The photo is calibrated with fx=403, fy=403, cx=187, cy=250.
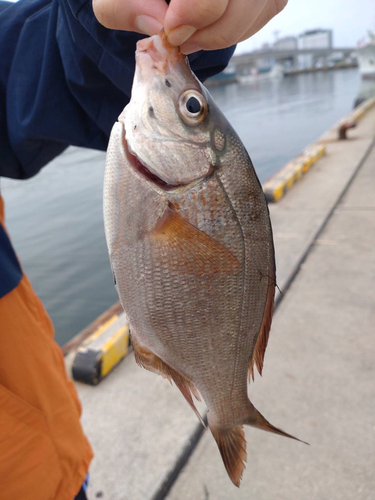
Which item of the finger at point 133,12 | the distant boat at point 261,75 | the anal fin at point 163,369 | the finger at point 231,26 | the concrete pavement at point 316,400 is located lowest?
the distant boat at point 261,75

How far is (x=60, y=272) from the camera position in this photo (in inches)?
278

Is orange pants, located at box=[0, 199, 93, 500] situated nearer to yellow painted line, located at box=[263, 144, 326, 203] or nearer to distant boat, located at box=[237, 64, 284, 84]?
yellow painted line, located at box=[263, 144, 326, 203]

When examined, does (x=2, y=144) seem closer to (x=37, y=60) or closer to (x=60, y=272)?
(x=37, y=60)

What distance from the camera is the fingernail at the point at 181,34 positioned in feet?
2.56

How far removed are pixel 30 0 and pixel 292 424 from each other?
8.01 feet

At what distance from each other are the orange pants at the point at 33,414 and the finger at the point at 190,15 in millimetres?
992

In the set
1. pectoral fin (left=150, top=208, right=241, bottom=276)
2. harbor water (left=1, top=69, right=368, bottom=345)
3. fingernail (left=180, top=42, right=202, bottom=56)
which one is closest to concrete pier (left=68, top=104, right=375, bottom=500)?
pectoral fin (left=150, top=208, right=241, bottom=276)

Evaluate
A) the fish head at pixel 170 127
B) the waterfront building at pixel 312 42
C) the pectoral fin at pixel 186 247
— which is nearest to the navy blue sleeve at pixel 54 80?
the fish head at pixel 170 127

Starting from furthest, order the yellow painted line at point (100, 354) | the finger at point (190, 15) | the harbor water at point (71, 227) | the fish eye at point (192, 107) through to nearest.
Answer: the harbor water at point (71, 227), the yellow painted line at point (100, 354), the fish eye at point (192, 107), the finger at point (190, 15)

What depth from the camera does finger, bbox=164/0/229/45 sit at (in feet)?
2.43

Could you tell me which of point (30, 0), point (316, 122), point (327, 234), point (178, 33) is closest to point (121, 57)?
point (178, 33)

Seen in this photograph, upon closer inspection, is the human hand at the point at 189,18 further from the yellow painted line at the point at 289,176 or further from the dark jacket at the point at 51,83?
the yellow painted line at the point at 289,176

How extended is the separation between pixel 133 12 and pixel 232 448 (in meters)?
1.06

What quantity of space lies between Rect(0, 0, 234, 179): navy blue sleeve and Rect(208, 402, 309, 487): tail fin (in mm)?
1010
